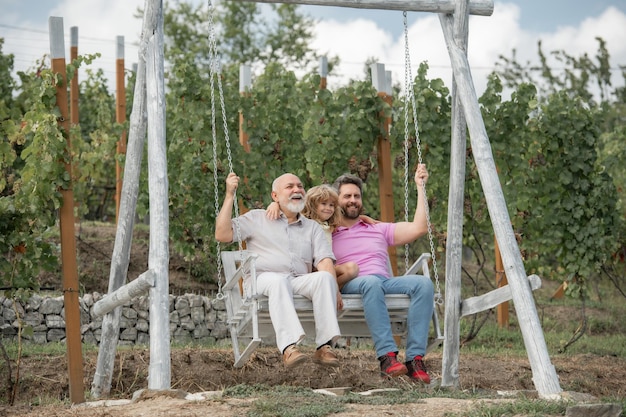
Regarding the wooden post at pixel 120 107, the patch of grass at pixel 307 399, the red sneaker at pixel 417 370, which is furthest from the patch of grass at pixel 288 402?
the wooden post at pixel 120 107

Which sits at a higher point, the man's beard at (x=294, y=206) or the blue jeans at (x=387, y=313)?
the man's beard at (x=294, y=206)

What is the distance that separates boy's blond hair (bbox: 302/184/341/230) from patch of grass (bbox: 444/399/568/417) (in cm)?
193

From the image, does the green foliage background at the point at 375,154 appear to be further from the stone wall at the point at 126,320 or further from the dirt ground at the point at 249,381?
the dirt ground at the point at 249,381

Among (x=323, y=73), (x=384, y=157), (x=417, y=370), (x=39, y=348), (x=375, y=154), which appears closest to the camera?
(x=417, y=370)

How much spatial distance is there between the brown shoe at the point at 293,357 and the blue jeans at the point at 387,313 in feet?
1.61

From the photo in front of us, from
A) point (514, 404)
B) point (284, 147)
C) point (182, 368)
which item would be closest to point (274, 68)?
point (284, 147)

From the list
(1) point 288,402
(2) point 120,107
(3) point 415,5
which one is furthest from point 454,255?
(2) point 120,107

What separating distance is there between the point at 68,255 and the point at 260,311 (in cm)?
138

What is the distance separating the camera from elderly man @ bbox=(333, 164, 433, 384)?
18.0 feet

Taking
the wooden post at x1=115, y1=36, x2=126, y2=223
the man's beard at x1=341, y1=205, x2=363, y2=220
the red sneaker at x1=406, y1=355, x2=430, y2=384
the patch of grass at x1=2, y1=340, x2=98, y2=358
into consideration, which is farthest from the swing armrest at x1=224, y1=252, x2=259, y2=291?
the wooden post at x1=115, y1=36, x2=126, y2=223

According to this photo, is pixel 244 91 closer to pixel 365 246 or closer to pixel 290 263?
pixel 365 246

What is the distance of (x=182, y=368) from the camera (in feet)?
21.6

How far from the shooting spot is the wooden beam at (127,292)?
4.90 meters

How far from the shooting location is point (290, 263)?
578 cm
